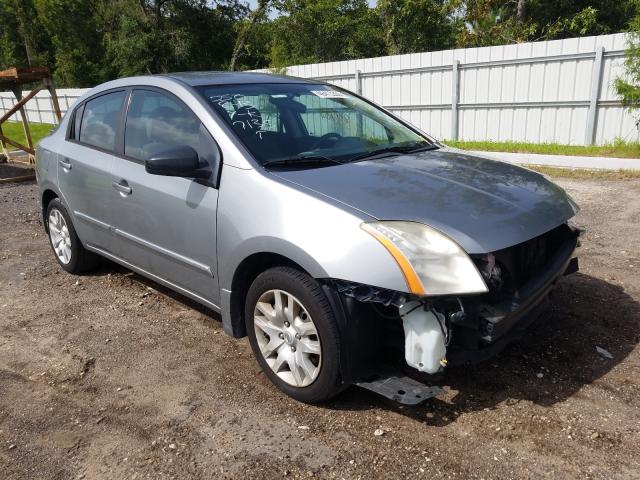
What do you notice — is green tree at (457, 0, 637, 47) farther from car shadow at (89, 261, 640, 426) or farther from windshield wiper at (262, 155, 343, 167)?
windshield wiper at (262, 155, 343, 167)

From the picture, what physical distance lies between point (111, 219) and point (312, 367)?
2.07m

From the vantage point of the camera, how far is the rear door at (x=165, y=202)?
3133 mm

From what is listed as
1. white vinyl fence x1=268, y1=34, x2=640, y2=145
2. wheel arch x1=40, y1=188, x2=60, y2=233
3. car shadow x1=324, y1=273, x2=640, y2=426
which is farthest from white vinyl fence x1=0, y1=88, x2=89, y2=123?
car shadow x1=324, y1=273, x2=640, y2=426

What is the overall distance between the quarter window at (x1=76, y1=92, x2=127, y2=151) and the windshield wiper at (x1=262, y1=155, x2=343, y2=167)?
1.55m

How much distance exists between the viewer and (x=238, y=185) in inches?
115

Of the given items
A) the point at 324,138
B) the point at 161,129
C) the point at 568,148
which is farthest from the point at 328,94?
the point at 568,148

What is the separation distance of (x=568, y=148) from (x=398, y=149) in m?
9.03

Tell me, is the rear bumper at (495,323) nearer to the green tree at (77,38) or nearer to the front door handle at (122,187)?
the front door handle at (122,187)

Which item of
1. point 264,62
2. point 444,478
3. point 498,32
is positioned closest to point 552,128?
point 498,32

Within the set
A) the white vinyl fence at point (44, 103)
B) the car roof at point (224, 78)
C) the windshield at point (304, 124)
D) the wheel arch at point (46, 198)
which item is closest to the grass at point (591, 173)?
the windshield at point (304, 124)

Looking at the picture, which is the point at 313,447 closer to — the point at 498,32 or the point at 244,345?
the point at 244,345

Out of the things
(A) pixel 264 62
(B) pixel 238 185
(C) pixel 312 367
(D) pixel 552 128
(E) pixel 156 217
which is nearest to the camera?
(C) pixel 312 367

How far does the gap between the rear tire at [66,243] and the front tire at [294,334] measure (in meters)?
2.47

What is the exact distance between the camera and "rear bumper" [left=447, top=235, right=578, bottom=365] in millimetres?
2422
